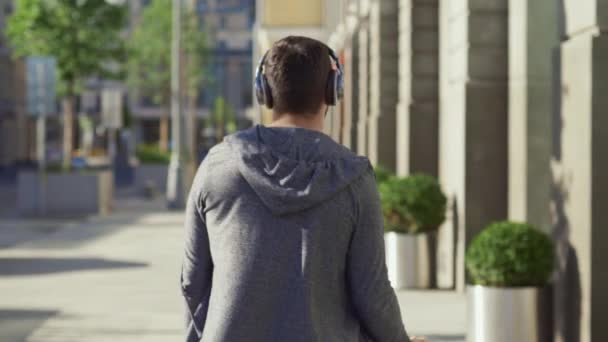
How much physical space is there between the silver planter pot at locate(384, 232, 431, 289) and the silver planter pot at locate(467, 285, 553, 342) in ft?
16.0

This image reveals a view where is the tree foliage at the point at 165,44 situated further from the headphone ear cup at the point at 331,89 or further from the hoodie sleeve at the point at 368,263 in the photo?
the hoodie sleeve at the point at 368,263

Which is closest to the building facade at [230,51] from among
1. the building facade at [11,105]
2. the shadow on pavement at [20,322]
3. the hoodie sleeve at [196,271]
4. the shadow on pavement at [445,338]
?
the building facade at [11,105]

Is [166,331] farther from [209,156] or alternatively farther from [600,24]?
[209,156]

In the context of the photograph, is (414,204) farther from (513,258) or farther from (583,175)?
(583,175)

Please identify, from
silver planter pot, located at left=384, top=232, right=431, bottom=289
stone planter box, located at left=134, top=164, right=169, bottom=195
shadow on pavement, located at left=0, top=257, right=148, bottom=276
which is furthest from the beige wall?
silver planter pot, located at left=384, top=232, right=431, bottom=289

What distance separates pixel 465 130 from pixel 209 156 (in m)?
11.1

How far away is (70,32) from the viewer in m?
38.5

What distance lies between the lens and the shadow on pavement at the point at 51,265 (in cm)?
1703

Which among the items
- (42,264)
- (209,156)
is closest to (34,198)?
(42,264)

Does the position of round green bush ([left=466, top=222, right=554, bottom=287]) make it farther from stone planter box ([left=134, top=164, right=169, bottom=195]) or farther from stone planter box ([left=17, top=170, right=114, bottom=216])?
stone planter box ([left=134, top=164, right=169, bottom=195])

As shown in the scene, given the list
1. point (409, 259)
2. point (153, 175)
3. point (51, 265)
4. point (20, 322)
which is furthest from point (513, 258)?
point (153, 175)

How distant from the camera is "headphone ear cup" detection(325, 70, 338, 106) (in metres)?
3.37

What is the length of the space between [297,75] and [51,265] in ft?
48.9

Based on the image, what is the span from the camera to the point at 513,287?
9.84 m
